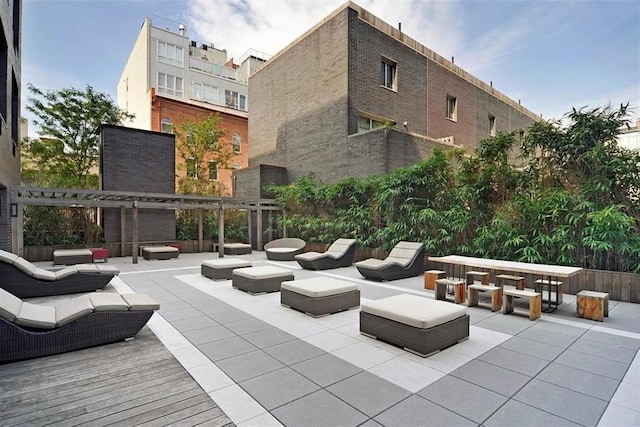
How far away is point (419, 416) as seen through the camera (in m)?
2.31

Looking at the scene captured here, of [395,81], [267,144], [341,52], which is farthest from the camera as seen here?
[267,144]

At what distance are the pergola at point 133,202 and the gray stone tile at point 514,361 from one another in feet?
Result: 34.0

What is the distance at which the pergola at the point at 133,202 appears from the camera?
9562 millimetres

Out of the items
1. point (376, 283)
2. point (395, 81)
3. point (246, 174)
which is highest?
point (395, 81)

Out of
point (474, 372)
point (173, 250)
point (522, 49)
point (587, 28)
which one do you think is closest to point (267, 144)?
point (173, 250)

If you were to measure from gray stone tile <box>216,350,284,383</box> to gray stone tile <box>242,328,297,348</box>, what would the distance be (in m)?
0.28

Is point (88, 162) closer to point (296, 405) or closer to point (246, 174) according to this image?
point (246, 174)

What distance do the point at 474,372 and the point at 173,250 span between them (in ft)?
35.8

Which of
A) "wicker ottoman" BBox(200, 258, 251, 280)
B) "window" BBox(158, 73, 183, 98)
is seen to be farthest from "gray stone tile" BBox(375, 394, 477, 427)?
"window" BBox(158, 73, 183, 98)

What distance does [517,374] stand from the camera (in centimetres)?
297

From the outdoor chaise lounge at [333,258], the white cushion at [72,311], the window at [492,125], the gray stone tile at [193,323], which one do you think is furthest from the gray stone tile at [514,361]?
the window at [492,125]

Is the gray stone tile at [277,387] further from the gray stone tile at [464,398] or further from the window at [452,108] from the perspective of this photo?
the window at [452,108]

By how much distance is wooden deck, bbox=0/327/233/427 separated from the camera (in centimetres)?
229

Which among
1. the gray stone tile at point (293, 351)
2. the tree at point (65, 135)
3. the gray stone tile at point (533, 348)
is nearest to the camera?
the gray stone tile at point (293, 351)
